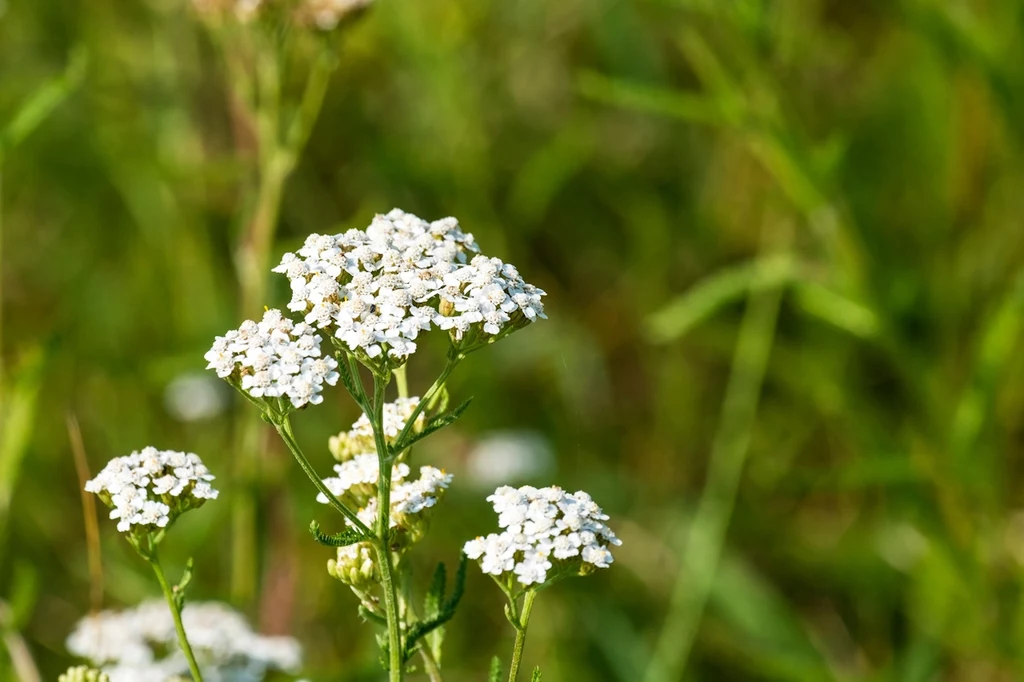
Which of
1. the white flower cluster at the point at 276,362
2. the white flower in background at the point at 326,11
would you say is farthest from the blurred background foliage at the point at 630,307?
the white flower cluster at the point at 276,362

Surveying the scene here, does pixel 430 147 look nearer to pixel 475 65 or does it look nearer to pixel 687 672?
pixel 475 65

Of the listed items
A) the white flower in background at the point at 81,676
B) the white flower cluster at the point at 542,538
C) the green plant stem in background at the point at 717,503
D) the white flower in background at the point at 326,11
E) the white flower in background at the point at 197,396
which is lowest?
the white flower in background at the point at 81,676

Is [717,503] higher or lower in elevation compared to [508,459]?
lower

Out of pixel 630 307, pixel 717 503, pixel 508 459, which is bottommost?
pixel 717 503

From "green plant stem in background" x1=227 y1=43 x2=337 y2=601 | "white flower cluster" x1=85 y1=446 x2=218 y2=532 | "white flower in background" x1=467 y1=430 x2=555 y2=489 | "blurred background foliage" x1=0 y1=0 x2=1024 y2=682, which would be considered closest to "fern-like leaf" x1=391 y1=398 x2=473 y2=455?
"white flower cluster" x1=85 y1=446 x2=218 y2=532

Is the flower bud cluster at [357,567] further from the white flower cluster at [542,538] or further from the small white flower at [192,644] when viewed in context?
the small white flower at [192,644]

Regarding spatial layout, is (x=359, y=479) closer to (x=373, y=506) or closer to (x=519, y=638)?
(x=373, y=506)

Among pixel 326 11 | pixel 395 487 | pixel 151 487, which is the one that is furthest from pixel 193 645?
pixel 326 11
